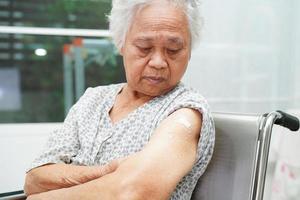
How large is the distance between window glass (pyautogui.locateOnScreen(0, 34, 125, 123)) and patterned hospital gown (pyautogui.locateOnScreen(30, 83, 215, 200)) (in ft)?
2.96

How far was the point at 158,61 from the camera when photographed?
0.97 meters

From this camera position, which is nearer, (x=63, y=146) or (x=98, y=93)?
(x=63, y=146)

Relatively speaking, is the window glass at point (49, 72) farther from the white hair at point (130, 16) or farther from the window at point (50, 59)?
Result: the white hair at point (130, 16)

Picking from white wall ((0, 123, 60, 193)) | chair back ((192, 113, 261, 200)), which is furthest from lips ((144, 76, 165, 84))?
white wall ((0, 123, 60, 193))

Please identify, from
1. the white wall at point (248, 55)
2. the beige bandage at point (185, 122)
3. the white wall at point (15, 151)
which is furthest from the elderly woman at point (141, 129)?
the white wall at point (15, 151)

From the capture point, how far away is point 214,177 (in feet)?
3.25

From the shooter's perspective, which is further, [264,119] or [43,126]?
[43,126]

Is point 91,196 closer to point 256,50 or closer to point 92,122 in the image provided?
point 92,122

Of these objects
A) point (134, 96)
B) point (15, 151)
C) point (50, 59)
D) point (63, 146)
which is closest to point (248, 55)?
point (134, 96)

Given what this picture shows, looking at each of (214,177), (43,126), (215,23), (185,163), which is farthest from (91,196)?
(43,126)

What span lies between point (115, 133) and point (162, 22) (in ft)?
1.13

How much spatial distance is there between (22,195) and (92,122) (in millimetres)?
352

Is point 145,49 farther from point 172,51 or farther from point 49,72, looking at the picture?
point 49,72

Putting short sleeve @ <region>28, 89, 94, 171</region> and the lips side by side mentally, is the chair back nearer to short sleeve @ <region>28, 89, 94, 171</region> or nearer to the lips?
the lips
